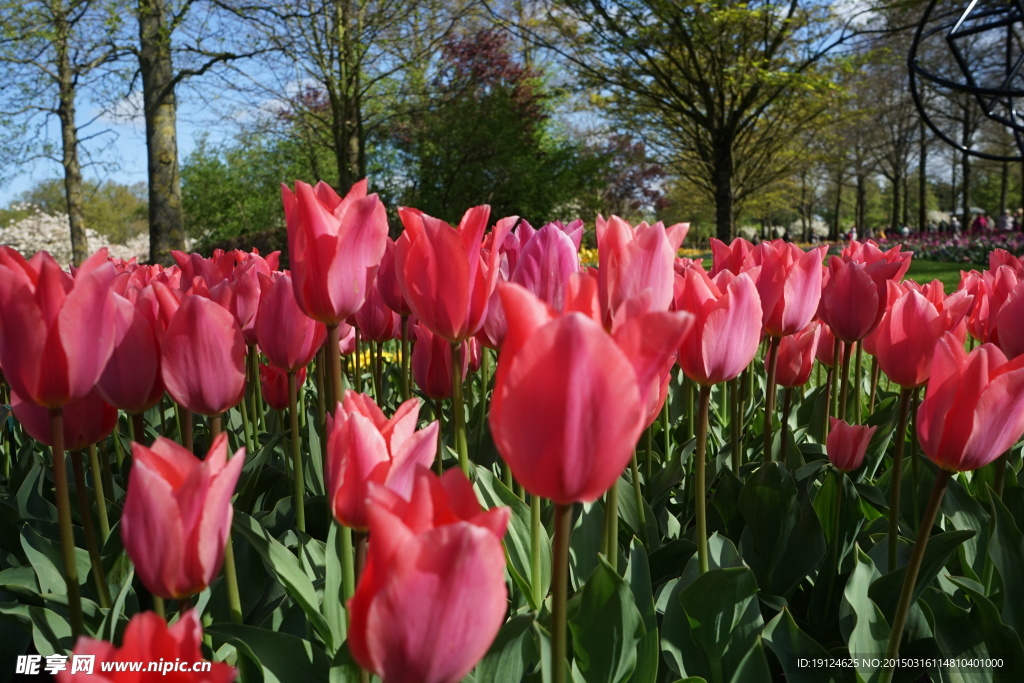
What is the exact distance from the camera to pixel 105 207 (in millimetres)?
52719

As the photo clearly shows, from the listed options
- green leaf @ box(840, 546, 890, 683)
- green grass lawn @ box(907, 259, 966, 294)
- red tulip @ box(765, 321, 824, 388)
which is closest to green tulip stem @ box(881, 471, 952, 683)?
green leaf @ box(840, 546, 890, 683)

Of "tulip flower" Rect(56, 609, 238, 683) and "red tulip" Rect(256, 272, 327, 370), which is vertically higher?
"red tulip" Rect(256, 272, 327, 370)

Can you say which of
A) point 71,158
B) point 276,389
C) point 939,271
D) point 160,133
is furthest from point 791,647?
point 71,158

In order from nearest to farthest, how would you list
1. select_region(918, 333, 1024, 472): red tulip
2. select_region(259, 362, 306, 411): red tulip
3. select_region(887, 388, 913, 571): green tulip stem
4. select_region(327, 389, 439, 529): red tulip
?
select_region(327, 389, 439, 529): red tulip, select_region(918, 333, 1024, 472): red tulip, select_region(887, 388, 913, 571): green tulip stem, select_region(259, 362, 306, 411): red tulip

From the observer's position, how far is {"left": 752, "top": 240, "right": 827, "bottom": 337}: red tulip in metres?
1.53

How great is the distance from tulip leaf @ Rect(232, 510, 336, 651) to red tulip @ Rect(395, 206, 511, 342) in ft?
1.27

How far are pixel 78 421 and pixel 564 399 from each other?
0.90 m

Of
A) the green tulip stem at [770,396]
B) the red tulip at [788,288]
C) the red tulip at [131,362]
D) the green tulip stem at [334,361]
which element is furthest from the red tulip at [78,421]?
the green tulip stem at [770,396]

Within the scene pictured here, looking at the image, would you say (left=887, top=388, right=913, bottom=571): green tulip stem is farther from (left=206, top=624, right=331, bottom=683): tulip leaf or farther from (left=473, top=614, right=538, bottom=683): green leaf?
(left=206, top=624, right=331, bottom=683): tulip leaf

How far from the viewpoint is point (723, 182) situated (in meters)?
16.9

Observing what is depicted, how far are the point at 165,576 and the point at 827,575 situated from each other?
131 centimetres

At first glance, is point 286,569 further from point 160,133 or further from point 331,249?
point 160,133

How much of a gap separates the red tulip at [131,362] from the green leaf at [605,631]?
0.69 m

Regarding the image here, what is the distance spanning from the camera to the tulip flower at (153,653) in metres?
0.59
